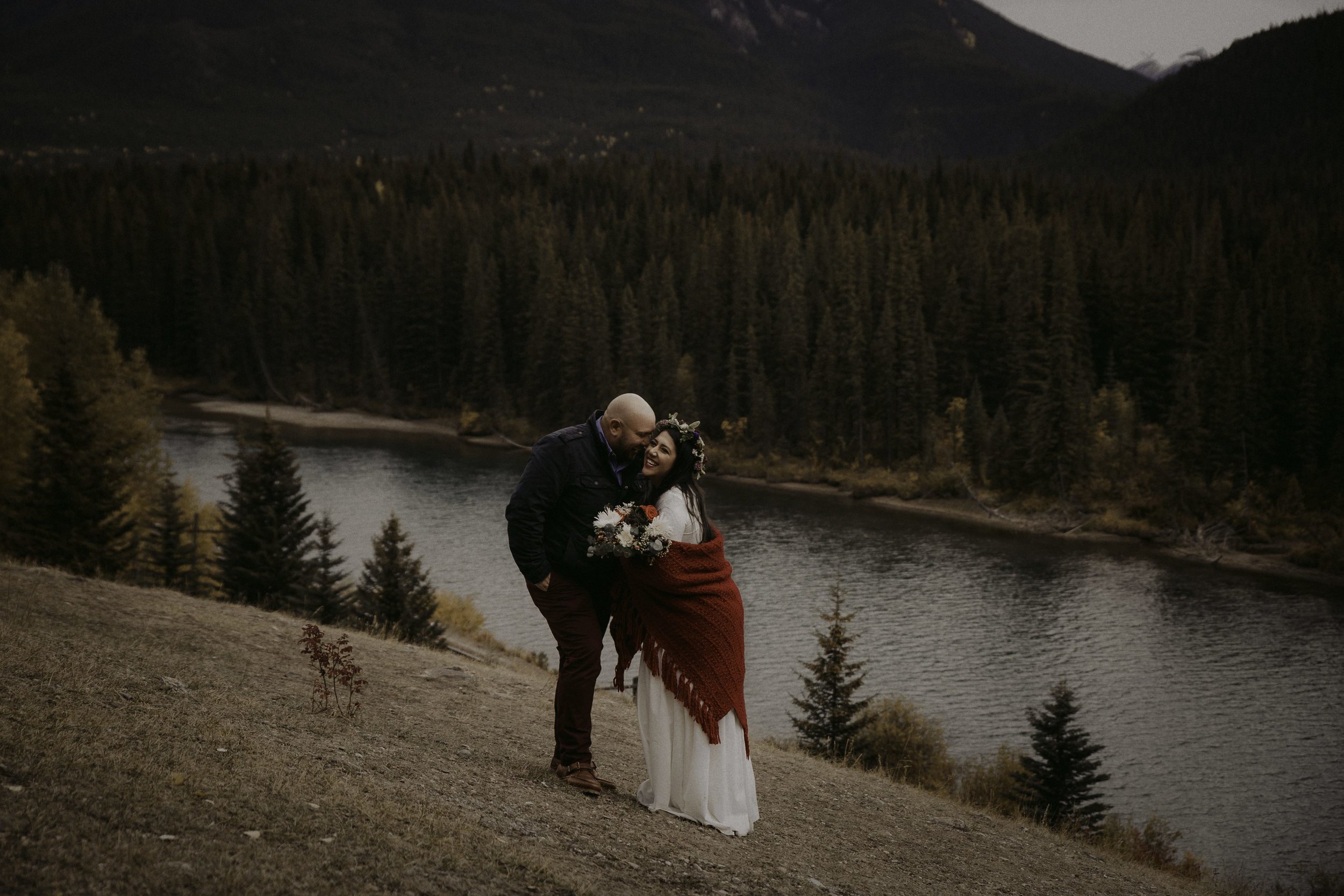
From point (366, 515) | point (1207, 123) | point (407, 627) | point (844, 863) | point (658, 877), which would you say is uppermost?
point (1207, 123)

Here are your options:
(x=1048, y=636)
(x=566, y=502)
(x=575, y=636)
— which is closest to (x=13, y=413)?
(x=566, y=502)

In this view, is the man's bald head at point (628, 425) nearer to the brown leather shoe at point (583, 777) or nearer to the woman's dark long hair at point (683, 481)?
the woman's dark long hair at point (683, 481)

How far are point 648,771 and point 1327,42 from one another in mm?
227769

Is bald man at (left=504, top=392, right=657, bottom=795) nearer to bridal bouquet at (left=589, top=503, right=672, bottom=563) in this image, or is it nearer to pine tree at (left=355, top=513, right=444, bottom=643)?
bridal bouquet at (left=589, top=503, right=672, bottom=563)

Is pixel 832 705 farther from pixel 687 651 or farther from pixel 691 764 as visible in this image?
pixel 687 651

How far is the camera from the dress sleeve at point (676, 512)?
23.9 feet

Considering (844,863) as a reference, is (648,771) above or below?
above

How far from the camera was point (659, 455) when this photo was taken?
23.7 feet

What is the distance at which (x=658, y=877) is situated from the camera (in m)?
6.65

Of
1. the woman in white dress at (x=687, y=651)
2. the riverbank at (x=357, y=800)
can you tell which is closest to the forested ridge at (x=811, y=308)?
Answer: the riverbank at (x=357, y=800)

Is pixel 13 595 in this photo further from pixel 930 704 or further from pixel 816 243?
pixel 816 243

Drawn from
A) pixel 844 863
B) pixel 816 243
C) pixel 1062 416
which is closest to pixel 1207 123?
pixel 816 243

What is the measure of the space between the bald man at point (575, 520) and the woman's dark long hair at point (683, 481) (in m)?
0.25

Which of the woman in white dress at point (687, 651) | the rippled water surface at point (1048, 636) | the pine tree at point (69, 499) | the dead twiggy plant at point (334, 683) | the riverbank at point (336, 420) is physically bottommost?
the riverbank at point (336, 420)
